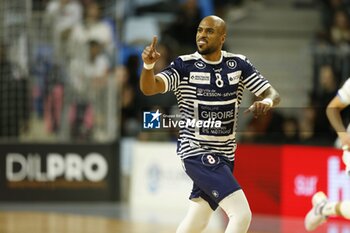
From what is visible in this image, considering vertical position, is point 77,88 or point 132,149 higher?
point 77,88

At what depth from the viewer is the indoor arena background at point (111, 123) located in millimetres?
14391

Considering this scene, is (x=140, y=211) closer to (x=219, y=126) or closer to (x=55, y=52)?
(x=55, y=52)

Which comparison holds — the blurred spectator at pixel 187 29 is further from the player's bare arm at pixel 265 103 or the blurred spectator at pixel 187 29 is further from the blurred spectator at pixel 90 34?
the player's bare arm at pixel 265 103

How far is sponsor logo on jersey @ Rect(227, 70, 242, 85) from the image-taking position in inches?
309

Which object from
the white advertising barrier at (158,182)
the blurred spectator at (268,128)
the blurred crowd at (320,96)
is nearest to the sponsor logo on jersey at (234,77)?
the blurred crowd at (320,96)

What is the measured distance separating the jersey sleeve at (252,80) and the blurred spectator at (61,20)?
8.51 metres

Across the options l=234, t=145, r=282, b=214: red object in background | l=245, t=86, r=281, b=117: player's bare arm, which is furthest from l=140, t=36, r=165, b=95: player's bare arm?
l=234, t=145, r=282, b=214: red object in background

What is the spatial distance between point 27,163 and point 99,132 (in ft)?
4.65

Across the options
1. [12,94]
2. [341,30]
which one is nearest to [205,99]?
[12,94]

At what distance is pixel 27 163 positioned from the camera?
52.7 feet

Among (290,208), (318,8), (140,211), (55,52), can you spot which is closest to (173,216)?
(140,211)

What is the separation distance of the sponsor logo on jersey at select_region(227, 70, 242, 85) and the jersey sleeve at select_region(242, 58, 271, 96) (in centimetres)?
8

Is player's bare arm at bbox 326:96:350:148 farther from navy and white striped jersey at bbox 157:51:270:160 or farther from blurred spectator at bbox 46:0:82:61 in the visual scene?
blurred spectator at bbox 46:0:82:61

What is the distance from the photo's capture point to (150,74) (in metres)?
7.31
